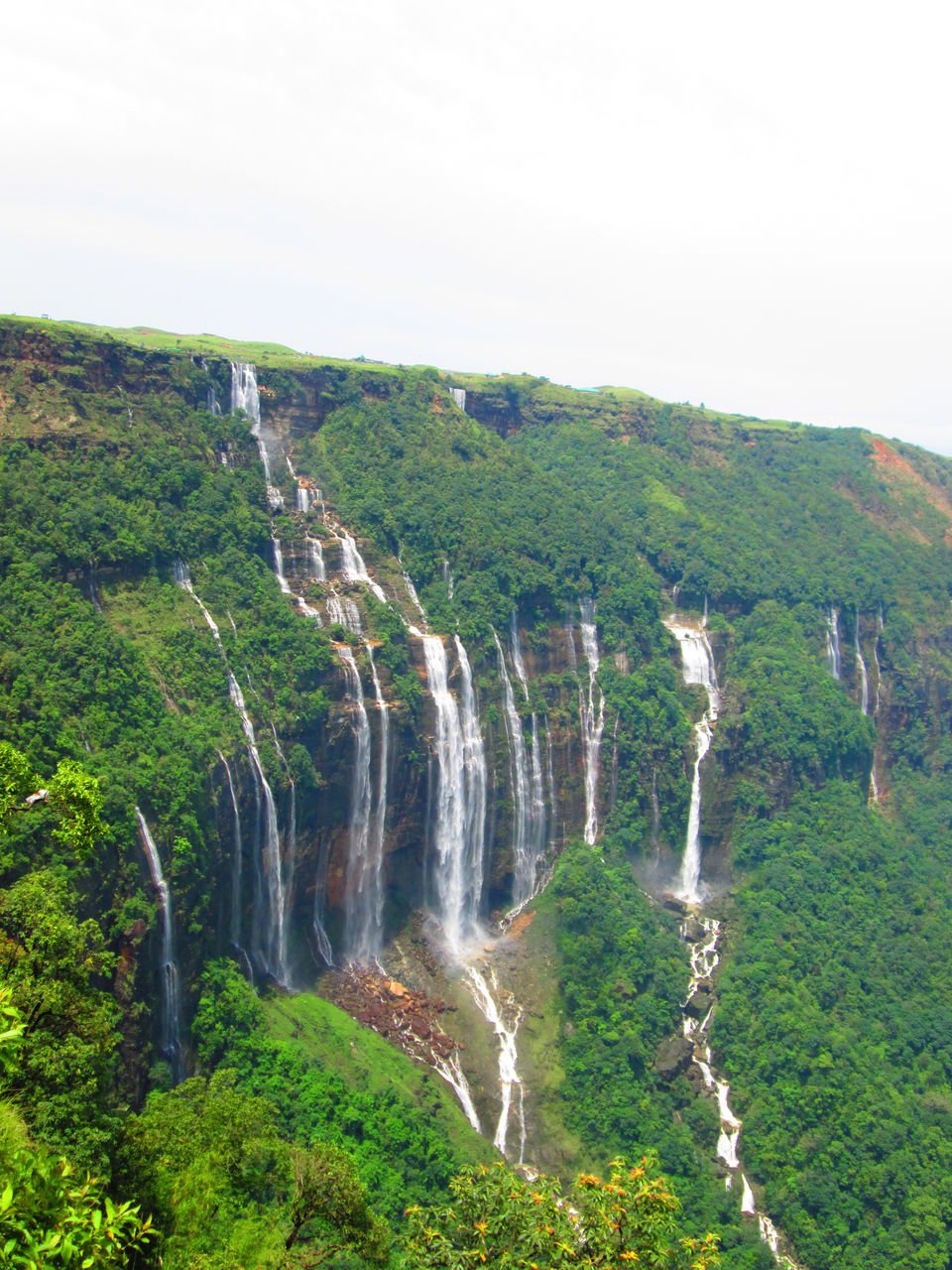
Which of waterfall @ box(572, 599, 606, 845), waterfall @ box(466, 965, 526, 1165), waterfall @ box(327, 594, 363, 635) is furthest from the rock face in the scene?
waterfall @ box(327, 594, 363, 635)

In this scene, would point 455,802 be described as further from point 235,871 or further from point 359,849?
point 235,871

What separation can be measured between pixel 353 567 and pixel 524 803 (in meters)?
11.5

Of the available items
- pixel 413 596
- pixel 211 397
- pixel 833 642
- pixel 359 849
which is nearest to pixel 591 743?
pixel 413 596

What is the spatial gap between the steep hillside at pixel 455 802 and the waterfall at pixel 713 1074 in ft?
0.37

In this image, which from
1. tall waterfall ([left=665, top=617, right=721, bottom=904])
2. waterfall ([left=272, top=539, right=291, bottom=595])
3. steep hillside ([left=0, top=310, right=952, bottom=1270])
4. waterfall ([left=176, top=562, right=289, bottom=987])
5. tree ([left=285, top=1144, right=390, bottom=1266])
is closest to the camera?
tree ([left=285, top=1144, right=390, bottom=1266])

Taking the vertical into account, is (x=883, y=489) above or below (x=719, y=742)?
above

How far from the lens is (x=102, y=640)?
25891mm

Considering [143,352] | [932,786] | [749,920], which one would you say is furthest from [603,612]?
[143,352]

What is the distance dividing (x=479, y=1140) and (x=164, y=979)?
9.69 metres

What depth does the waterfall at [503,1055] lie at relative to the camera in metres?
27.0

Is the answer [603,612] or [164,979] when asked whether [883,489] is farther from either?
[164,979]

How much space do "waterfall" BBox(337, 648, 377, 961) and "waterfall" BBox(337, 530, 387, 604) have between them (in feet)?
20.0

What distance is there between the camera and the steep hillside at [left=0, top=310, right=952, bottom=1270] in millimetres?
23391

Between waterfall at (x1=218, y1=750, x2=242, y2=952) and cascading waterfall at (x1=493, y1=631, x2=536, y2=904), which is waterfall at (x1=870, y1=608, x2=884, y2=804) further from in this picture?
waterfall at (x1=218, y1=750, x2=242, y2=952)
